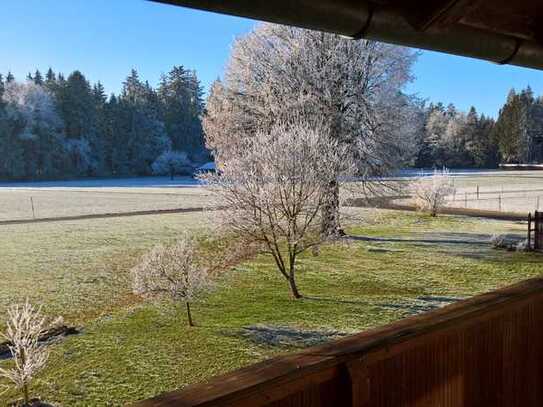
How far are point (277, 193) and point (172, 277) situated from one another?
10.4 ft

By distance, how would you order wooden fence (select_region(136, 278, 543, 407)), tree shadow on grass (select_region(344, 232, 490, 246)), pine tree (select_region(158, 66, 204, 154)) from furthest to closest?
1. pine tree (select_region(158, 66, 204, 154))
2. tree shadow on grass (select_region(344, 232, 490, 246))
3. wooden fence (select_region(136, 278, 543, 407))

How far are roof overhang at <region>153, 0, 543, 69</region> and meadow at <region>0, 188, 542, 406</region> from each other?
5.54 metres

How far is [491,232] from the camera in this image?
672 inches

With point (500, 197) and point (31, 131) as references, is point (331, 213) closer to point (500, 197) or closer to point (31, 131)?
point (500, 197)

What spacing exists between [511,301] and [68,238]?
18637 millimetres

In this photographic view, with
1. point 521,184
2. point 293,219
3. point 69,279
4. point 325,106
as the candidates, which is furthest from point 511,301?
point 521,184

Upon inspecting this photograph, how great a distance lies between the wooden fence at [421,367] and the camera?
1041 millimetres

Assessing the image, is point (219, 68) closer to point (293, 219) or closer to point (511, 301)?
point (293, 219)

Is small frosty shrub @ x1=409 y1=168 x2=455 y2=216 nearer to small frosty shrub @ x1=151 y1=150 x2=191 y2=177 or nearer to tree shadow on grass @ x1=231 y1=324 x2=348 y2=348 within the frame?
tree shadow on grass @ x1=231 y1=324 x2=348 y2=348

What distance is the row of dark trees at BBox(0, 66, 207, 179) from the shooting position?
4944 centimetres

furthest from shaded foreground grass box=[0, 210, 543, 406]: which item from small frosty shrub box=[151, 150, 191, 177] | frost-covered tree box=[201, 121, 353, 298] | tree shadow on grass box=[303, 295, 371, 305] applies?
small frosty shrub box=[151, 150, 191, 177]

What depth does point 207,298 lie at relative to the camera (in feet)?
33.0

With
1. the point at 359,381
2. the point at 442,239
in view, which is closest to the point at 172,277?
the point at 359,381

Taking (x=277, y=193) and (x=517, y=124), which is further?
(x=517, y=124)
